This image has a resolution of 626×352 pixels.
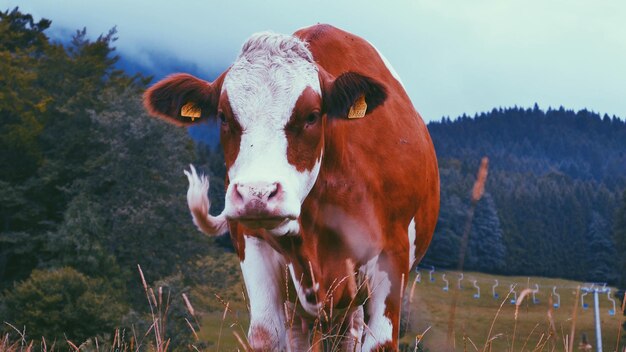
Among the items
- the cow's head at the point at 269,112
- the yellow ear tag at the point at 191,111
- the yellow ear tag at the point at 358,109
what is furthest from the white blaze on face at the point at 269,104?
the yellow ear tag at the point at 191,111

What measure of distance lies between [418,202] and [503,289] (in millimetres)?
91761

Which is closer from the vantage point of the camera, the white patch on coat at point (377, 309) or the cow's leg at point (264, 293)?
the cow's leg at point (264, 293)

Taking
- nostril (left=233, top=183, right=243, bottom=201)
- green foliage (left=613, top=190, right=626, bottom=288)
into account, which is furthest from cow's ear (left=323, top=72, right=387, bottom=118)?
green foliage (left=613, top=190, right=626, bottom=288)

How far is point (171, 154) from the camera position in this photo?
44.0 m

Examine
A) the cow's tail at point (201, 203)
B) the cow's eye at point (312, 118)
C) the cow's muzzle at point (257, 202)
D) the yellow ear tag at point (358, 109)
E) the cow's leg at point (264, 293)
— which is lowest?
the cow's leg at point (264, 293)

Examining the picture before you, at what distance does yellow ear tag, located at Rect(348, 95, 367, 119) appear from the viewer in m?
4.64

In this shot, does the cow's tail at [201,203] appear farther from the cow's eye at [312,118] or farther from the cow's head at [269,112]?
the cow's eye at [312,118]

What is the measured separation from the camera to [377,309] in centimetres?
490

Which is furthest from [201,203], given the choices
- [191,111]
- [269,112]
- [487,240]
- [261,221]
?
[487,240]

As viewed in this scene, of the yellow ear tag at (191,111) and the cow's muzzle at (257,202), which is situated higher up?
the yellow ear tag at (191,111)

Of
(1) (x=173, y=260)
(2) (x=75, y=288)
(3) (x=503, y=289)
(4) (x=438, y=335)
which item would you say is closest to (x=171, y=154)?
(1) (x=173, y=260)

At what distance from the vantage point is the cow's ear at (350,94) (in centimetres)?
453

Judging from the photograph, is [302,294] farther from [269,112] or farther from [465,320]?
[269,112]

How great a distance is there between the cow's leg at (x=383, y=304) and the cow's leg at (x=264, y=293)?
22.1 inches
